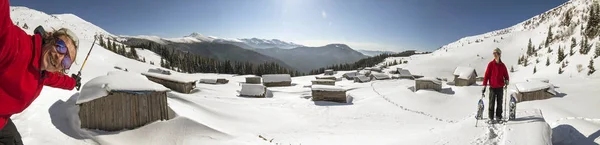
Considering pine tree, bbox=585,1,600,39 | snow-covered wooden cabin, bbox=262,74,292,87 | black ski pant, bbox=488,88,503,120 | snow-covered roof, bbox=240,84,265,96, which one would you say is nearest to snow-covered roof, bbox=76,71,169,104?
black ski pant, bbox=488,88,503,120

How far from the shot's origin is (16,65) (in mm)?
1604

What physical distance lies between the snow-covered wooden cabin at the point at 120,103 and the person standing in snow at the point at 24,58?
1006cm

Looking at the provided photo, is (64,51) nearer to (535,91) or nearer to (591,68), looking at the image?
(535,91)

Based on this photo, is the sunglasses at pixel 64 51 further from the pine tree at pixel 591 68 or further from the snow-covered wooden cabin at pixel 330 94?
the pine tree at pixel 591 68

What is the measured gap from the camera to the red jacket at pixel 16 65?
1.45 m

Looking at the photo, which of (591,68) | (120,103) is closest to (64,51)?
(120,103)

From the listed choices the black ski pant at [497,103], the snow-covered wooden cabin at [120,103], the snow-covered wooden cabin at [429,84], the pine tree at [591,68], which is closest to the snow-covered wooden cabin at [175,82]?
the snow-covered wooden cabin at [120,103]

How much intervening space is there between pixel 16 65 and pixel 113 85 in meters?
10.9

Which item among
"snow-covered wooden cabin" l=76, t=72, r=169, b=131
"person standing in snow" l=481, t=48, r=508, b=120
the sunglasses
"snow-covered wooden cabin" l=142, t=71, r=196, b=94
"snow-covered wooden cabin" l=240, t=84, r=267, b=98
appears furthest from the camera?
"snow-covered wooden cabin" l=240, t=84, r=267, b=98

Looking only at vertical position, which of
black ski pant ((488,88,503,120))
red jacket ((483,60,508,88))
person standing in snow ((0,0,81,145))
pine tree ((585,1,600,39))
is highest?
pine tree ((585,1,600,39))

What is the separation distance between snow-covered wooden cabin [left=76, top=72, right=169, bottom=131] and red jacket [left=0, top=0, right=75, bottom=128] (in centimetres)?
1006

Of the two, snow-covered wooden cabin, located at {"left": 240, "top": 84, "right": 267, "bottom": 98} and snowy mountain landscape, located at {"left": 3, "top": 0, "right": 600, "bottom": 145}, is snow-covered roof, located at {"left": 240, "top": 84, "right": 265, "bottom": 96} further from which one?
snowy mountain landscape, located at {"left": 3, "top": 0, "right": 600, "bottom": 145}

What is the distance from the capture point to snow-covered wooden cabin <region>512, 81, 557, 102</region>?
21.7 metres

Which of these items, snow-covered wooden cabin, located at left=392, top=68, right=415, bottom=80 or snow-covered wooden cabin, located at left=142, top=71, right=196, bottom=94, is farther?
snow-covered wooden cabin, located at left=392, top=68, right=415, bottom=80
